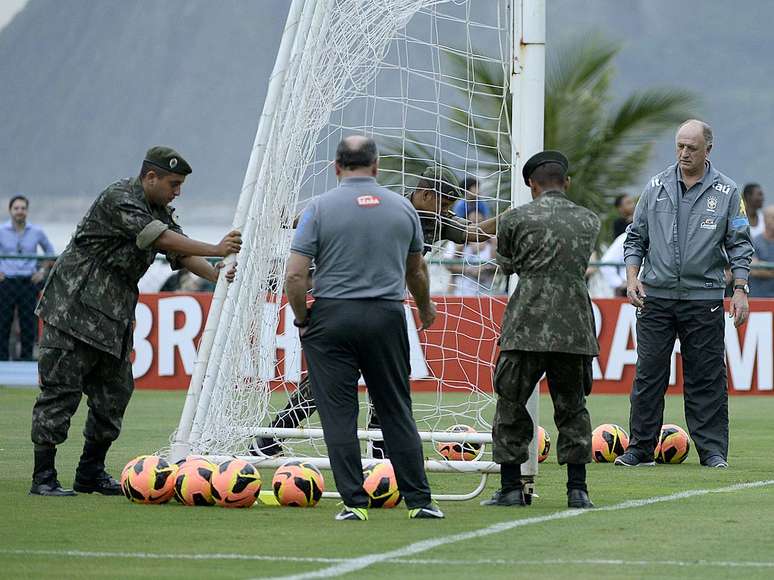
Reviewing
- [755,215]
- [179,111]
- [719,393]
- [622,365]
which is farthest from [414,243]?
[179,111]

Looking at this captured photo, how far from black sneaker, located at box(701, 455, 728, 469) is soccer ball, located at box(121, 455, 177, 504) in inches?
174

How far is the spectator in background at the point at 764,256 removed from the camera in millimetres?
21141

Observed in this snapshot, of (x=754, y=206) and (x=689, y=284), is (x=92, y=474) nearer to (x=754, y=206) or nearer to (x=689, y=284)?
(x=689, y=284)

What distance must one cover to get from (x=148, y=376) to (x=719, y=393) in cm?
1009

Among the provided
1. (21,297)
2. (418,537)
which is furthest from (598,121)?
(418,537)

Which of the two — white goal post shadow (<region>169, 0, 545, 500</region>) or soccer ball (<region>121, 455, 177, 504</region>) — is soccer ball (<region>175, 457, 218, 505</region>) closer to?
soccer ball (<region>121, 455, 177, 504</region>)

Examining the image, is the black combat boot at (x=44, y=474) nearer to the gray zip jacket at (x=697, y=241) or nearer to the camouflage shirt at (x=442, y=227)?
the camouflage shirt at (x=442, y=227)

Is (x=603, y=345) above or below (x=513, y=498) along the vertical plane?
above

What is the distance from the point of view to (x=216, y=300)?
10.5 m

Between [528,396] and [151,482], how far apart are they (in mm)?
2297

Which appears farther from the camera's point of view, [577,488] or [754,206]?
[754,206]

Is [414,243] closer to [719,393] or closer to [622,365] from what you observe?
[719,393]

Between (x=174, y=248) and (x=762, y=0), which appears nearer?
(x=174, y=248)

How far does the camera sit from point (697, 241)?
12.2 metres
